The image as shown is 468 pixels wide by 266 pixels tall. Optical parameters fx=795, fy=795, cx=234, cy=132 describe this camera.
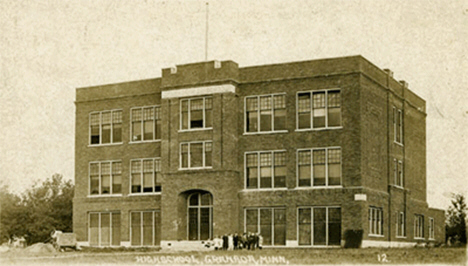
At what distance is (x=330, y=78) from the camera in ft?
131

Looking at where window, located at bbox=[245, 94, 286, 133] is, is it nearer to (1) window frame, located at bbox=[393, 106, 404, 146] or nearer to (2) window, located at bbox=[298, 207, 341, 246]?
(2) window, located at bbox=[298, 207, 341, 246]

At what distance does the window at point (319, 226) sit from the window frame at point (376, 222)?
1802 millimetres

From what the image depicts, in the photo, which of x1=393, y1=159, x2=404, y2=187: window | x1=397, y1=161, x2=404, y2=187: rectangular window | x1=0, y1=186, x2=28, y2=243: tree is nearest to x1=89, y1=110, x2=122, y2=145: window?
x1=0, y1=186, x2=28, y2=243: tree

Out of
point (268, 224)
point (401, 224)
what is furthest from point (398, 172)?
point (268, 224)

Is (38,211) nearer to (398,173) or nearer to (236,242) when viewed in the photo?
(236,242)

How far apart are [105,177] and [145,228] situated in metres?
4.27

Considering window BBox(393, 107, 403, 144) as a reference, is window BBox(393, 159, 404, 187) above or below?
below

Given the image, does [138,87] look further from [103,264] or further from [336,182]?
[103,264]

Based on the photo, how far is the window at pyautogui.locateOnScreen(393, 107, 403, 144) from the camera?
44.3 meters

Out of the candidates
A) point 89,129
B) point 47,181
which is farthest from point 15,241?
point 89,129

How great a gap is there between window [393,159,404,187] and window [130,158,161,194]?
43.5ft

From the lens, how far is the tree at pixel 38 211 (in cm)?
5456

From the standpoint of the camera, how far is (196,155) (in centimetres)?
4253

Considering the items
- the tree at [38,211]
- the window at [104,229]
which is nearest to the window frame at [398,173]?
the window at [104,229]
